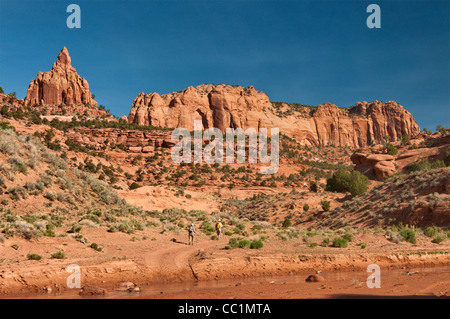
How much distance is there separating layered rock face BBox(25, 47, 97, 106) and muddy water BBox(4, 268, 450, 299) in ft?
299

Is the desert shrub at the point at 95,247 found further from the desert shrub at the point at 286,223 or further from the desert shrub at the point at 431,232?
the desert shrub at the point at 286,223

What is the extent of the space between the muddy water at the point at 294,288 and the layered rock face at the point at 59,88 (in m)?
91.2

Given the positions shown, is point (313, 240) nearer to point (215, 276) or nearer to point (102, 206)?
point (215, 276)

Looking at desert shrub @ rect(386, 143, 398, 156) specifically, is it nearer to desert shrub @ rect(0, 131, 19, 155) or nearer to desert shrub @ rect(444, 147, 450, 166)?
desert shrub @ rect(444, 147, 450, 166)

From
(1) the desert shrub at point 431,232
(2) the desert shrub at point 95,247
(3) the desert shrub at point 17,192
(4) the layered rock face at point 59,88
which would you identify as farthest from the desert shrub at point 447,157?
(4) the layered rock face at point 59,88

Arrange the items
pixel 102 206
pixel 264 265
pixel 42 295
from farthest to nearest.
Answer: pixel 102 206 < pixel 264 265 < pixel 42 295

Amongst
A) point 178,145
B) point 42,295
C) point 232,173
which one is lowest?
point 42,295

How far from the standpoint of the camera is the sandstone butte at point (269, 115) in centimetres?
11538

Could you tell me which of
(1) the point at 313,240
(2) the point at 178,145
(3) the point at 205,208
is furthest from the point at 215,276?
(2) the point at 178,145

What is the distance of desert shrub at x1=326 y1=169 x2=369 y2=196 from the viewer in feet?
144

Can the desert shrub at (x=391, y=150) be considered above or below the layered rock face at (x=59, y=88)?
below

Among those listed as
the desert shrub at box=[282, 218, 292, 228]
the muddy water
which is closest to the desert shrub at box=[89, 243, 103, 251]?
the muddy water

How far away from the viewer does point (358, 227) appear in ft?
100

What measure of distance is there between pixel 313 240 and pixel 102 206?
1766cm
